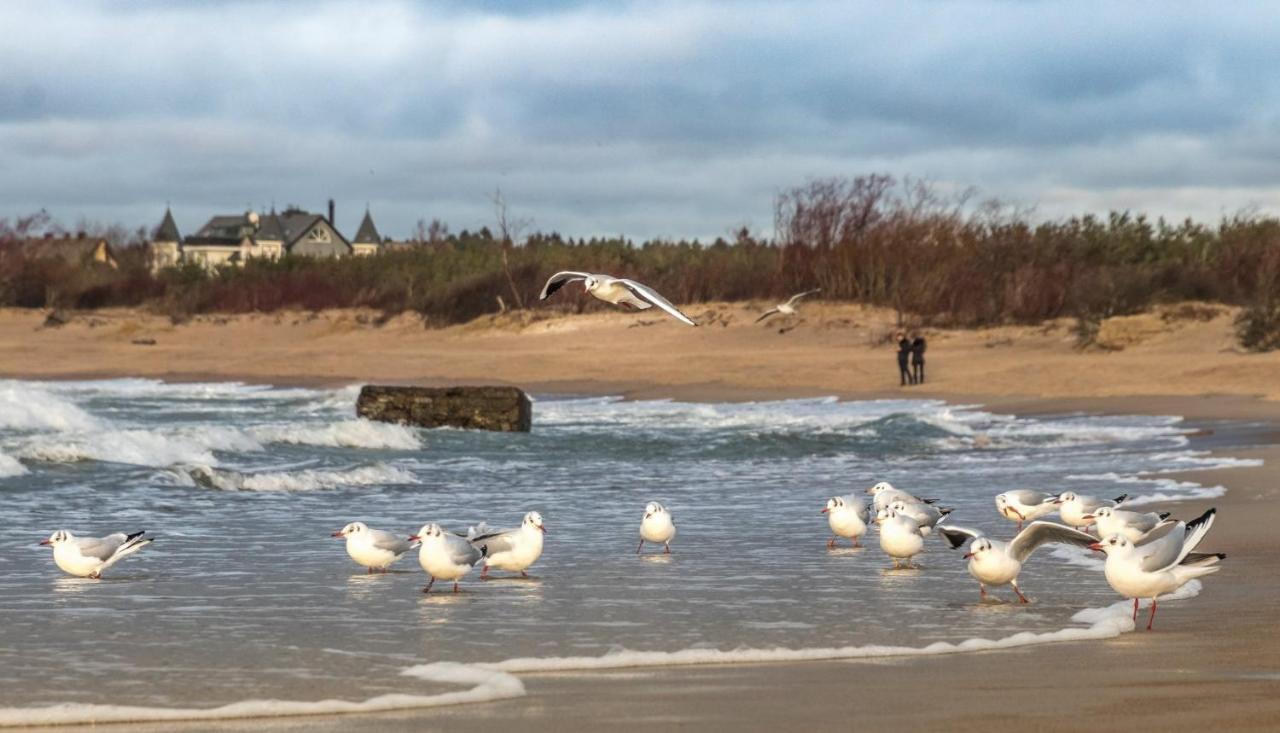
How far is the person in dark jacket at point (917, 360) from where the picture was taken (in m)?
37.0

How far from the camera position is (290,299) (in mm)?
66500

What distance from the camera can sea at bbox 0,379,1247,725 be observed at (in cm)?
762

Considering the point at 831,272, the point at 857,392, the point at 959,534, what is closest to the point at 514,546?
the point at 959,534

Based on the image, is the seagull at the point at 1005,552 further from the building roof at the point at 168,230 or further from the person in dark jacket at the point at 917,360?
the building roof at the point at 168,230

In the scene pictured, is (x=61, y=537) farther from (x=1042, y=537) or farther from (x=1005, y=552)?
(x=1042, y=537)

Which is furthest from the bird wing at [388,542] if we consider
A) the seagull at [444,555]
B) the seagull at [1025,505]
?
the seagull at [1025,505]

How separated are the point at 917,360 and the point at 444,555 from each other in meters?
28.2

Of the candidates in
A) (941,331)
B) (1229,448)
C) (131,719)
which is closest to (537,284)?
(941,331)

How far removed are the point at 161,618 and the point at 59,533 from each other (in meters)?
1.72

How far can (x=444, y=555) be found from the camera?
9.83 metres

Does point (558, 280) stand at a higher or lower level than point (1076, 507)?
higher

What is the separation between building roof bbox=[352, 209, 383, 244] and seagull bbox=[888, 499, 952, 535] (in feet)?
454

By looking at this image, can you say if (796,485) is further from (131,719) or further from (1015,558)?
(131,719)

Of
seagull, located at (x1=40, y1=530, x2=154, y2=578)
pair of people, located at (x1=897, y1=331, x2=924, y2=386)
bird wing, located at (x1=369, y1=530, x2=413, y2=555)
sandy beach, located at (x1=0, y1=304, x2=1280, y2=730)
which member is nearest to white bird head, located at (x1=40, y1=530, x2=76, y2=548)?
seagull, located at (x1=40, y1=530, x2=154, y2=578)
